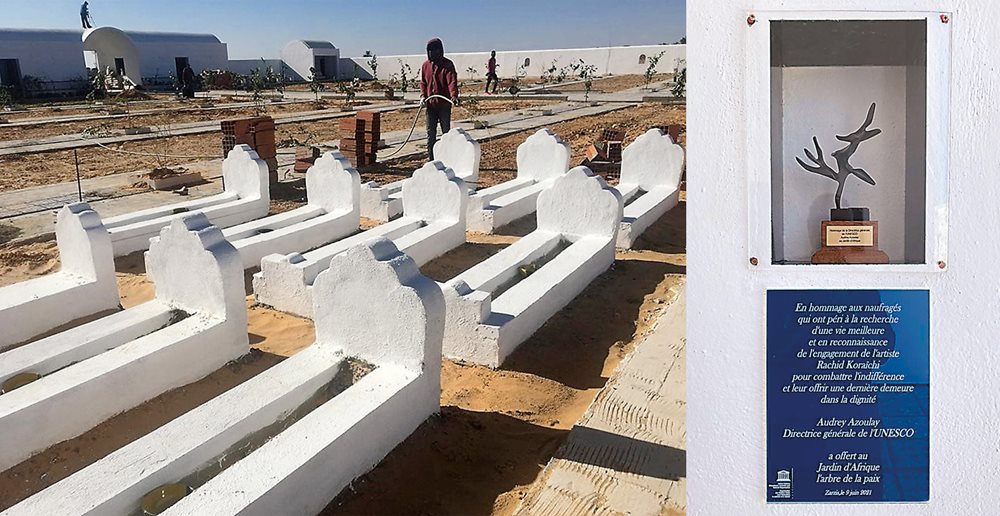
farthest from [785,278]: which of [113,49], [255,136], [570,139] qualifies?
[113,49]

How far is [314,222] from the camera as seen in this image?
7.08 meters

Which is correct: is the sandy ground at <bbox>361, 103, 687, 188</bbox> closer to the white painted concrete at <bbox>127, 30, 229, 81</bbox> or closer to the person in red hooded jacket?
the person in red hooded jacket

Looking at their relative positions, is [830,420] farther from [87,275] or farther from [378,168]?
[378,168]

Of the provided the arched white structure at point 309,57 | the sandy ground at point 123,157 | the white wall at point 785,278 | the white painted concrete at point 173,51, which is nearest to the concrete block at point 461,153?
the sandy ground at point 123,157

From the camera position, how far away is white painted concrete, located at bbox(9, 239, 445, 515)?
2725 mm

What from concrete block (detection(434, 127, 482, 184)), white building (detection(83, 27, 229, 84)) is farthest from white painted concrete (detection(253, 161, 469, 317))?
white building (detection(83, 27, 229, 84))

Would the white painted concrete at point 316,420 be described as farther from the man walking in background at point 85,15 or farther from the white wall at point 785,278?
the man walking in background at point 85,15

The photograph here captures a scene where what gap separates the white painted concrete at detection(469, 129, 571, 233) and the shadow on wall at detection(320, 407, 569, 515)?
157 inches

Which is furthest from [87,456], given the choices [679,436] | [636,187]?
[636,187]

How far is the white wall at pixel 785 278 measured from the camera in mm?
1829

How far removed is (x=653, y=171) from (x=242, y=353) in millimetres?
5581

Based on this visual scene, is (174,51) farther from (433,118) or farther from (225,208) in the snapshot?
(225,208)

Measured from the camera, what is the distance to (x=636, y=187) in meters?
8.68

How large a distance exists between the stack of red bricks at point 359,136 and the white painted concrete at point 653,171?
4.13m
